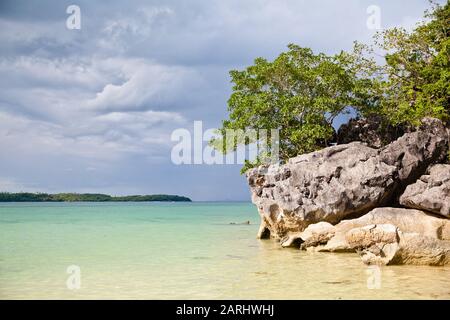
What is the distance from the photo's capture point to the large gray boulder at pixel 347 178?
18.9 m

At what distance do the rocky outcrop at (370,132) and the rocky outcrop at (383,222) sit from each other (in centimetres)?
545

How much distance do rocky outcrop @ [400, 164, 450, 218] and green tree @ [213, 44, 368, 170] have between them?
506 cm

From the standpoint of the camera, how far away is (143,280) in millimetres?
Result: 12953

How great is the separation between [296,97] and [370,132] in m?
3.73

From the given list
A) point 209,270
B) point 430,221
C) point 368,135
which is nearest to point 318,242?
point 430,221

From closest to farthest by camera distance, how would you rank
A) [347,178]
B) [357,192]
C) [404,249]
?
[404,249] < [357,192] < [347,178]

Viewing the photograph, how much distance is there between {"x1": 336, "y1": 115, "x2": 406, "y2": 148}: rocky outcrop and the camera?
2256 cm

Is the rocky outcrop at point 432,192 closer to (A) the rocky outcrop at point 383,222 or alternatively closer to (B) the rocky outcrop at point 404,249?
(A) the rocky outcrop at point 383,222

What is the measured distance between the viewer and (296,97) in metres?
23.0

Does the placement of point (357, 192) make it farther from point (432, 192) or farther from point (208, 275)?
point (208, 275)

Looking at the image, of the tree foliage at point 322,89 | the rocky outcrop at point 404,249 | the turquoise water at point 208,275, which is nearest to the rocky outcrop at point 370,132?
the tree foliage at point 322,89

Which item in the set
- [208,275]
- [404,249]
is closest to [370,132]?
[404,249]

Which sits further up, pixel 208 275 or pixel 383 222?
pixel 383 222
